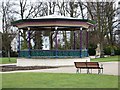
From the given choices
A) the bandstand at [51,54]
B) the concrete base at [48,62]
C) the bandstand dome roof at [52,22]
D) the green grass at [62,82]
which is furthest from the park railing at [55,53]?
the green grass at [62,82]

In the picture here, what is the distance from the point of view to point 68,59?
31234mm

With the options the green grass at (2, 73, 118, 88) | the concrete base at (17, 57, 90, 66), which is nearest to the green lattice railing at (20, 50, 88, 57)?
the concrete base at (17, 57, 90, 66)

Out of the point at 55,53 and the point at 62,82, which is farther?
the point at 55,53

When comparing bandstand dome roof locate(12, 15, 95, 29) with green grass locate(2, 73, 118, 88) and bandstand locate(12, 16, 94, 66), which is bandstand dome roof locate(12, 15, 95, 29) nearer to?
bandstand locate(12, 16, 94, 66)

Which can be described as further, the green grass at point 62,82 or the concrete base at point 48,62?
the concrete base at point 48,62

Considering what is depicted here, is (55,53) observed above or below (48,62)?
above

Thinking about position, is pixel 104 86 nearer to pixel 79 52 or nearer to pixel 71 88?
pixel 71 88

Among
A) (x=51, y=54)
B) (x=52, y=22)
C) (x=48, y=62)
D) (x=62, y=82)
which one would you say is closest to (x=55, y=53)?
(x=51, y=54)

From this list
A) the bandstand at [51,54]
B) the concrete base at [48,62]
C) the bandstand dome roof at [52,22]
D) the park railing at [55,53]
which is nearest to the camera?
the concrete base at [48,62]

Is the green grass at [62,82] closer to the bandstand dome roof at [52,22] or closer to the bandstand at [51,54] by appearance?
the bandstand at [51,54]

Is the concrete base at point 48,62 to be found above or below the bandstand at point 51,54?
below

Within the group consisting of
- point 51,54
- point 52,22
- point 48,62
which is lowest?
point 48,62

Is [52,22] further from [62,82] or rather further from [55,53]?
[62,82]

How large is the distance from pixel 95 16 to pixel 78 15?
3.32 m
